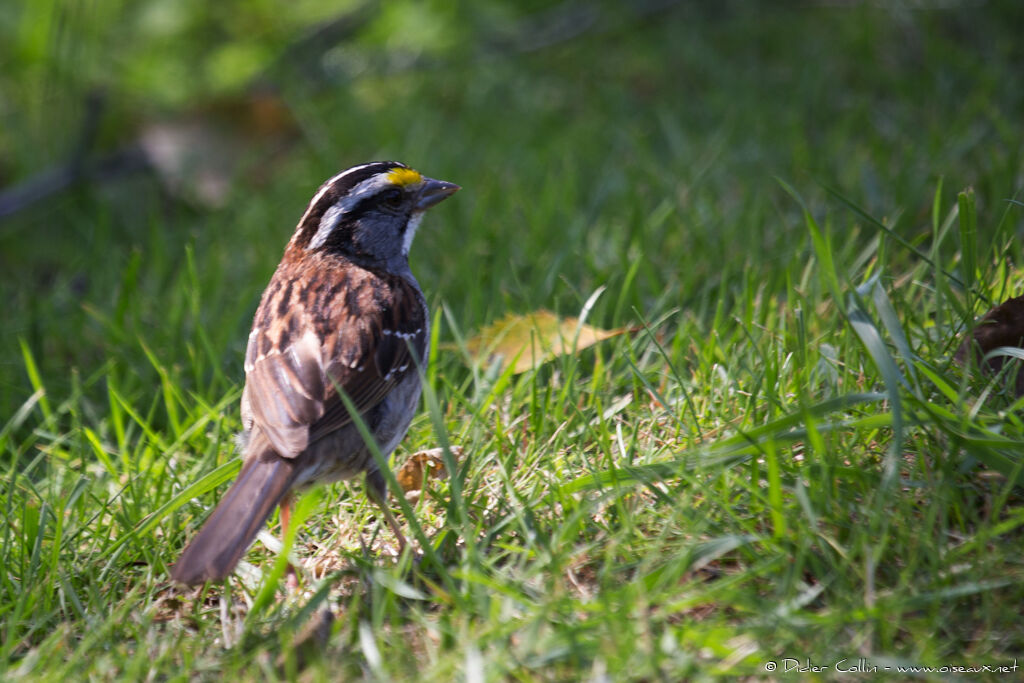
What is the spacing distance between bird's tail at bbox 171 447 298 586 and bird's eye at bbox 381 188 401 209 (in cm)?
134

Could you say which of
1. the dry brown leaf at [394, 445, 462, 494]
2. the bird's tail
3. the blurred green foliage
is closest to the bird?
the bird's tail

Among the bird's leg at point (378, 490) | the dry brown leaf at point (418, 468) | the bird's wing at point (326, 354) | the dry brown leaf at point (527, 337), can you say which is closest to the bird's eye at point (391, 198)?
the bird's wing at point (326, 354)

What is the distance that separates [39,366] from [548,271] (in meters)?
2.33

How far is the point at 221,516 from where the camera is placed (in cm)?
286

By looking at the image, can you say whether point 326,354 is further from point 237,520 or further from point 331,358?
point 237,520

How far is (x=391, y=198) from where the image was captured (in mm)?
4113

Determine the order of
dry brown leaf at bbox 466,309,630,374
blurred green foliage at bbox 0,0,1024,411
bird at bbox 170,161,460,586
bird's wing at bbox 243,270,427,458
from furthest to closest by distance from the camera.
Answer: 1. blurred green foliage at bbox 0,0,1024,411
2. dry brown leaf at bbox 466,309,630,374
3. bird's wing at bbox 243,270,427,458
4. bird at bbox 170,161,460,586

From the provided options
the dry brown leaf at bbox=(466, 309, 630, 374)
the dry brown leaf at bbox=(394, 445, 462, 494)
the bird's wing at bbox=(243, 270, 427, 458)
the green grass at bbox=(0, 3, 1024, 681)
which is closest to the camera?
the green grass at bbox=(0, 3, 1024, 681)

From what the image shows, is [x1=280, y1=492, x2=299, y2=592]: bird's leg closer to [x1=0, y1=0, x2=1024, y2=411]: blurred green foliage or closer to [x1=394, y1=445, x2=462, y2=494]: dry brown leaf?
[x1=394, y1=445, x2=462, y2=494]: dry brown leaf

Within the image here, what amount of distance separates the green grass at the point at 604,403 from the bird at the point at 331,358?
0.18m

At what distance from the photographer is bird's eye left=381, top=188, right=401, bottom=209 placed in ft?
A: 13.4

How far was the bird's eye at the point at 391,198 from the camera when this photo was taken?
161 inches

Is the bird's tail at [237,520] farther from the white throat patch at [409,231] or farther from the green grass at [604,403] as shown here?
the white throat patch at [409,231]

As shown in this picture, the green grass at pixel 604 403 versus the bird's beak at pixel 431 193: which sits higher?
the bird's beak at pixel 431 193
